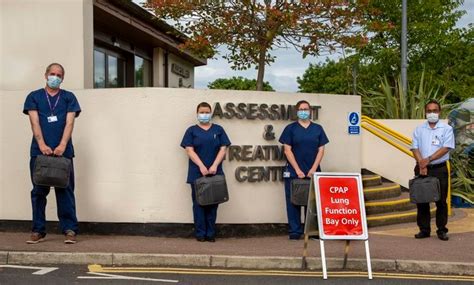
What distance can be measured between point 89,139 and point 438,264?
4.87 metres

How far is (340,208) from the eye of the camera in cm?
695

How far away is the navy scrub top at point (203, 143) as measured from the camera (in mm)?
8438

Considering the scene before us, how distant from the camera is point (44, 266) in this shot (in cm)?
712

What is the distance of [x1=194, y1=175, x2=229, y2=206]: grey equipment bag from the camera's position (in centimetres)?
822

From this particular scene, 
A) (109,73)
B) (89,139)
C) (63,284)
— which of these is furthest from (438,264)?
(109,73)

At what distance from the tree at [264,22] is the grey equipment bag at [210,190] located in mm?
3583

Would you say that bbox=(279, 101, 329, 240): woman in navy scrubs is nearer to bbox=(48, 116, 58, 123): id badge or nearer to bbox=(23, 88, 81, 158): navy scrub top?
bbox=(23, 88, 81, 158): navy scrub top

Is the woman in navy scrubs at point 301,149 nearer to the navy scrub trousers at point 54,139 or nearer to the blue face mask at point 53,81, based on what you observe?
the navy scrub trousers at point 54,139

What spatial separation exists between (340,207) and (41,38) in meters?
5.30

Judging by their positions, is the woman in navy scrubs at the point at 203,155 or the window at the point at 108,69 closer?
the woman in navy scrubs at the point at 203,155

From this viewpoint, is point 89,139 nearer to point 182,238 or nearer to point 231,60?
point 182,238

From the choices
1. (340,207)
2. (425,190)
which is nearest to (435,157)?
(425,190)

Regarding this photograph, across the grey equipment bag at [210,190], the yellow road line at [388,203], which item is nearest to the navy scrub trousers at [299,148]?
the grey equipment bag at [210,190]

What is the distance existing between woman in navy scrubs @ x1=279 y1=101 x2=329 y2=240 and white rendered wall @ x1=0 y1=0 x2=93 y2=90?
3.28 m
